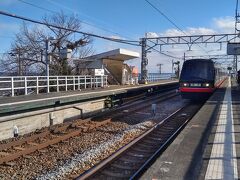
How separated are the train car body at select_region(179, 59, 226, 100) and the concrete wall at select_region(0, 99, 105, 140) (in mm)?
6787

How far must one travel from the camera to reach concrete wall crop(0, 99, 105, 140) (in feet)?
42.4

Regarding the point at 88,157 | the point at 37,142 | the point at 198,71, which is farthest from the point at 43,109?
the point at 198,71

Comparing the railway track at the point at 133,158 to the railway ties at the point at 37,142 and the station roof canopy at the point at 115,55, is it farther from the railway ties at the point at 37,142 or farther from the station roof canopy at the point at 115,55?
the station roof canopy at the point at 115,55

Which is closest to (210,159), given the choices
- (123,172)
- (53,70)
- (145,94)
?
(123,172)

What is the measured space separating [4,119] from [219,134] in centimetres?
739

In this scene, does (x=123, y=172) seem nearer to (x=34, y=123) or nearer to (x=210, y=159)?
(x=210, y=159)

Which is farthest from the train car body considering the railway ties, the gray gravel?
the gray gravel

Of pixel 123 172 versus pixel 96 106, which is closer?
pixel 123 172

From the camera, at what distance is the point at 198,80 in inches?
922

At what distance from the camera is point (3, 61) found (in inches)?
1471

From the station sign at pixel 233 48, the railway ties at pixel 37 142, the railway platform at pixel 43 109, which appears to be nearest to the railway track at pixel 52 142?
the railway ties at pixel 37 142

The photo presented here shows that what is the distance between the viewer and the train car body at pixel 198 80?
76.9 ft

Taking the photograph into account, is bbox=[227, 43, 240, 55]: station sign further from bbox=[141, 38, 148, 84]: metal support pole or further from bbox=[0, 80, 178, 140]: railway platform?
bbox=[0, 80, 178, 140]: railway platform

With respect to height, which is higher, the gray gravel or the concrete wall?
the concrete wall
